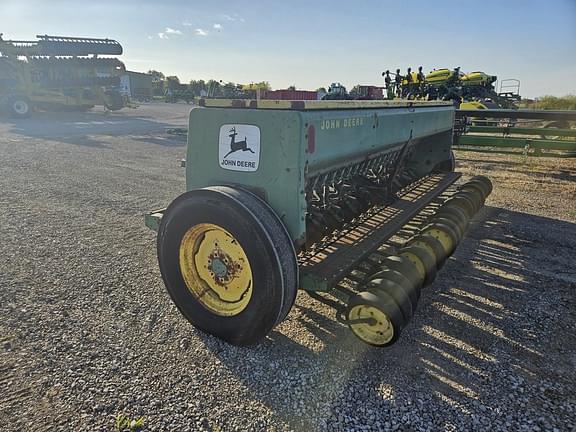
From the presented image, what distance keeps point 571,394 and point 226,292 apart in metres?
2.00

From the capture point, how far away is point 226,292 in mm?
2598

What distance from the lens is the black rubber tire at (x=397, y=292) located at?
235 cm

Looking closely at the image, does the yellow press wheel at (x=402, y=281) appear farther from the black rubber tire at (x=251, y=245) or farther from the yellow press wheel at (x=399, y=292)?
the black rubber tire at (x=251, y=245)

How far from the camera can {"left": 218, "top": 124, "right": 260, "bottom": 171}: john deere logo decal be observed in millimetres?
2465

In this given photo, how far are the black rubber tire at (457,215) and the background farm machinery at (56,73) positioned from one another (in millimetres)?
20253

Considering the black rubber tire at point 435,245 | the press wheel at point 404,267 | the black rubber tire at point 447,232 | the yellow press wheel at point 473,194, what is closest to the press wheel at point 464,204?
the yellow press wheel at point 473,194

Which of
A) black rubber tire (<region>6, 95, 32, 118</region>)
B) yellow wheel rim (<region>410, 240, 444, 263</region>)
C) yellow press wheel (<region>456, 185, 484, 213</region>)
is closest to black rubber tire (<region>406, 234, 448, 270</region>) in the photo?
yellow wheel rim (<region>410, 240, 444, 263</region>)

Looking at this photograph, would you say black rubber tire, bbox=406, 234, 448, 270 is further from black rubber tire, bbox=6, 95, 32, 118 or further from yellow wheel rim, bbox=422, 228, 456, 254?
black rubber tire, bbox=6, 95, 32, 118

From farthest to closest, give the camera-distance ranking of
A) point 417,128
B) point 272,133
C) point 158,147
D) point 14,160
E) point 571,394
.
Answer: point 158,147 → point 14,160 → point 417,128 → point 272,133 → point 571,394

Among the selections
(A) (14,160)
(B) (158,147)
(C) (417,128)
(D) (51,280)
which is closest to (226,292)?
(D) (51,280)

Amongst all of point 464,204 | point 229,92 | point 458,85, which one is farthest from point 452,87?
point 464,204

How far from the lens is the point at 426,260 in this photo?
9.21 feet

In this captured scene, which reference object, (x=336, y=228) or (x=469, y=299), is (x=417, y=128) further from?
(x=469, y=299)

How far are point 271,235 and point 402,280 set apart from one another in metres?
0.86
